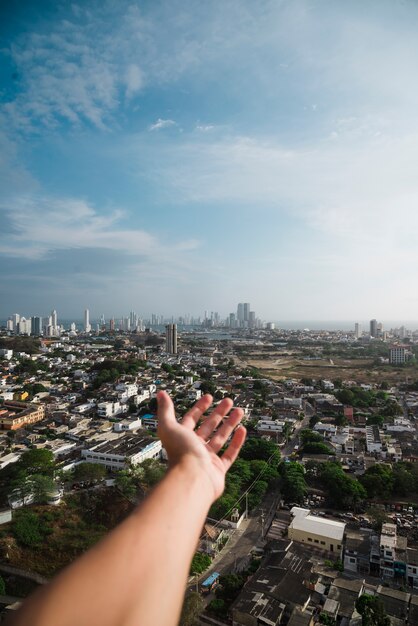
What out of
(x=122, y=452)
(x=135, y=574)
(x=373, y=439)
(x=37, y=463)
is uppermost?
(x=135, y=574)

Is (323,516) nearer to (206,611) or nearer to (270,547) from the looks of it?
(270,547)

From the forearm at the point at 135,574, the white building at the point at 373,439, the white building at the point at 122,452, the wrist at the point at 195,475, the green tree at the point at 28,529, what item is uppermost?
the wrist at the point at 195,475

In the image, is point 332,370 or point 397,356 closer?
point 332,370

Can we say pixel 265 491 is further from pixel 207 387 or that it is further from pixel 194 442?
pixel 207 387

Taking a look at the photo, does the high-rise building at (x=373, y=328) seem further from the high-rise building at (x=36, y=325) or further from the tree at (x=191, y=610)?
the tree at (x=191, y=610)

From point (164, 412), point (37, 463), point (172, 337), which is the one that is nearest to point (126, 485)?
point (37, 463)

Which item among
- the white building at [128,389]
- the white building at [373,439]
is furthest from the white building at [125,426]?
the white building at [373,439]
